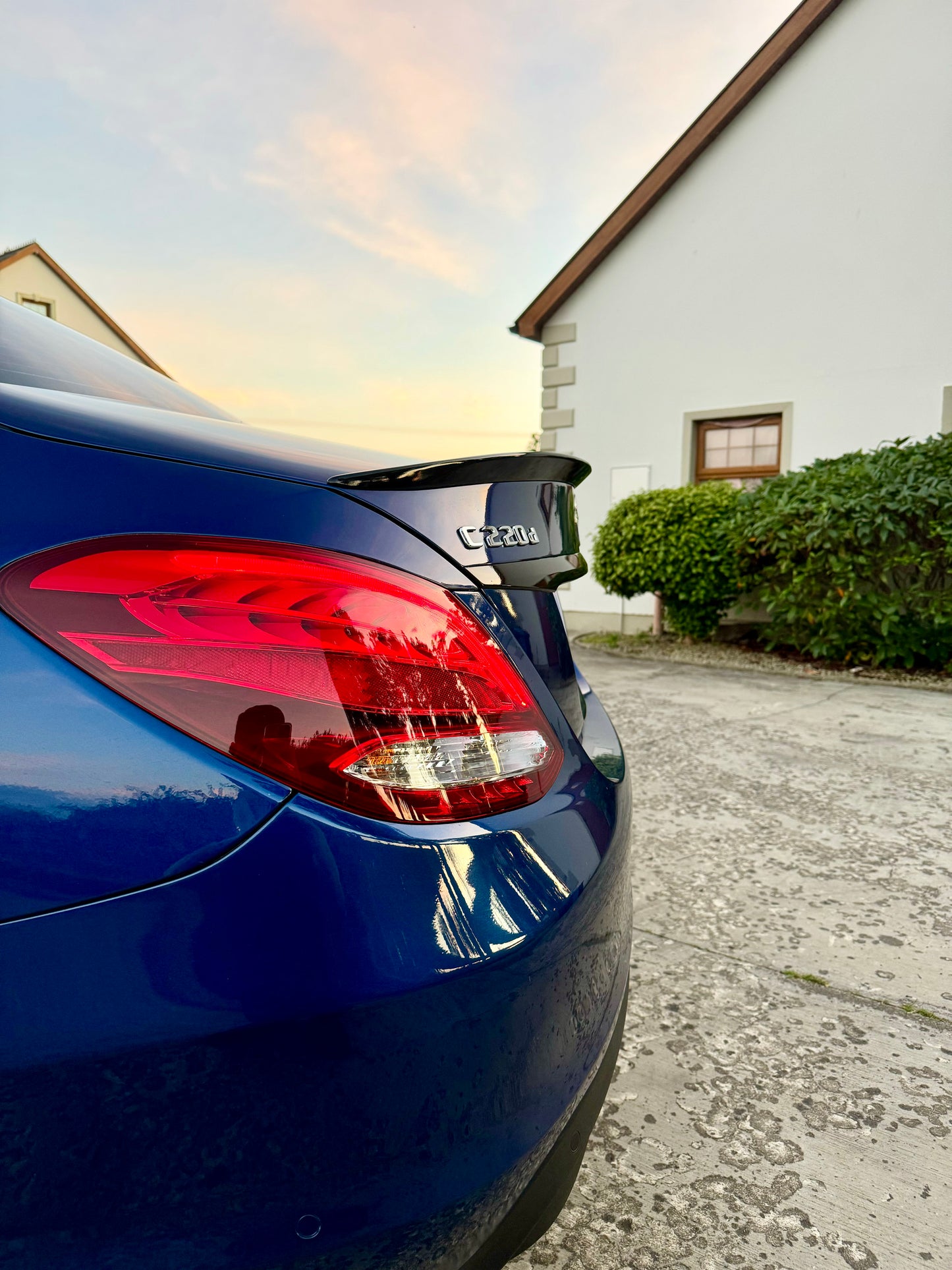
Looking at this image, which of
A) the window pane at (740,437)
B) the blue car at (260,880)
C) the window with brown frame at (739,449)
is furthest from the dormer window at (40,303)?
the blue car at (260,880)

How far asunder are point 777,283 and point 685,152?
1921 mm

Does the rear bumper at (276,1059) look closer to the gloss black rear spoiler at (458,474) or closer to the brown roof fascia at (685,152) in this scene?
the gloss black rear spoiler at (458,474)

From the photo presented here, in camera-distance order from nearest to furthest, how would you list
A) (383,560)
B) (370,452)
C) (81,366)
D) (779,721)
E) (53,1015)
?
(53,1015) < (383,560) < (370,452) < (81,366) < (779,721)

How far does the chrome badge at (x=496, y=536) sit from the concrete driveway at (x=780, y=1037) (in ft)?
3.66

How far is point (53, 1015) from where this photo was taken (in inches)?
27.0

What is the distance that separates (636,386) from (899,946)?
8432mm

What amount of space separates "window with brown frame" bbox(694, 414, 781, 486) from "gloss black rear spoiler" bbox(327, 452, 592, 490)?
8.50 m

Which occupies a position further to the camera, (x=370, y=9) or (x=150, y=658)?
(x=370, y=9)

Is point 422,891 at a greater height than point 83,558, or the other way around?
point 83,558

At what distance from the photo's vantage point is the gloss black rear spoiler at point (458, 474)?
2.93 ft

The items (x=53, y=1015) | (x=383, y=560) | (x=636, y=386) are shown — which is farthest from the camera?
(x=636, y=386)

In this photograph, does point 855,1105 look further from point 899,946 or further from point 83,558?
point 83,558

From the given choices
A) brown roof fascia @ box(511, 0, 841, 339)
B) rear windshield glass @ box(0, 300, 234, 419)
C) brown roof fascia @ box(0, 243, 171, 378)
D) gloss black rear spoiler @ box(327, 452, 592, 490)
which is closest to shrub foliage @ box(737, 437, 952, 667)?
brown roof fascia @ box(511, 0, 841, 339)

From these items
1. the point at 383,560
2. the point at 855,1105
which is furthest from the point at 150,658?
the point at 855,1105
